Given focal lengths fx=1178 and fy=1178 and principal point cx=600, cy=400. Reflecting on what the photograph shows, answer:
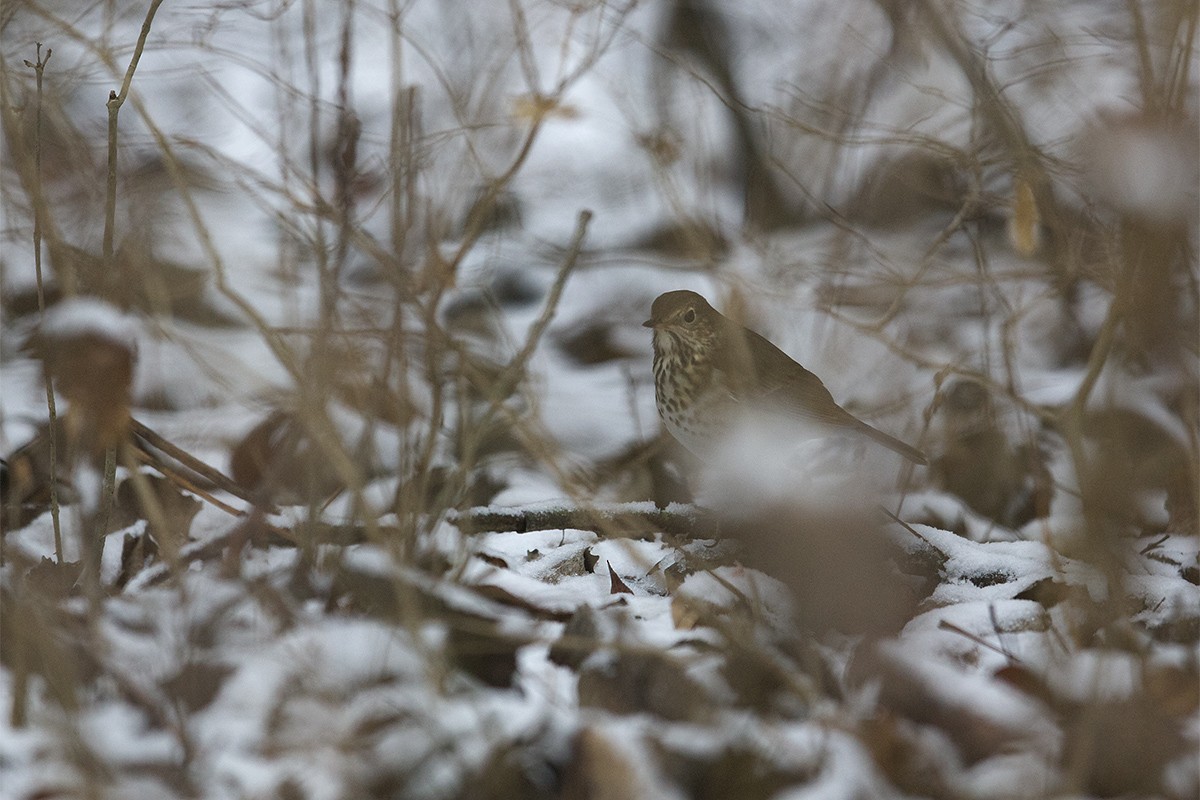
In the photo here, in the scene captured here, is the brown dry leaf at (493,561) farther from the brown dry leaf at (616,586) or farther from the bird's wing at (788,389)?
the bird's wing at (788,389)

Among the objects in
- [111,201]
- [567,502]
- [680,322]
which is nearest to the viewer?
[111,201]

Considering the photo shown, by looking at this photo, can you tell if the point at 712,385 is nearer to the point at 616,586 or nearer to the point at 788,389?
the point at 788,389

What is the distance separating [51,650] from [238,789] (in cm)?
27

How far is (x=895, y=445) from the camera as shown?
11.0 feet

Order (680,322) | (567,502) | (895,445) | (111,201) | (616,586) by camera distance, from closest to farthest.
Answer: (111,201), (616,586), (567,502), (895,445), (680,322)

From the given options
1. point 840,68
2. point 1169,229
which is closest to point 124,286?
point 1169,229

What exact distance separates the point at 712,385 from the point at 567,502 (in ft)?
3.15

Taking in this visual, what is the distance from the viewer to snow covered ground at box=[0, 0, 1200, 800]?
4.69 feet

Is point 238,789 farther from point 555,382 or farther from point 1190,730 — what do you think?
point 555,382

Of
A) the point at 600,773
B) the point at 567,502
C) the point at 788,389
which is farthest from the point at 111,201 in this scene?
the point at 788,389

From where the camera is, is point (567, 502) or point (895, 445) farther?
point (895, 445)

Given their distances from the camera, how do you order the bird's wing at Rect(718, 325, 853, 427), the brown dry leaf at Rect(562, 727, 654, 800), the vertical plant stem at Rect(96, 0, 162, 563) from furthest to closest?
the bird's wing at Rect(718, 325, 853, 427) < the vertical plant stem at Rect(96, 0, 162, 563) < the brown dry leaf at Rect(562, 727, 654, 800)

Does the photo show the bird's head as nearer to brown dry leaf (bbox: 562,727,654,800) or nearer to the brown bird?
the brown bird

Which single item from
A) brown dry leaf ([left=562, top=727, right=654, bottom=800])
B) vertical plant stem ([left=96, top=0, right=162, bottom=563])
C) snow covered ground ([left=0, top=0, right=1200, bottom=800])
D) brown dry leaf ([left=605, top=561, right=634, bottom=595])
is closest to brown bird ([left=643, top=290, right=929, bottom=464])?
snow covered ground ([left=0, top=0, right=1200, bottom=800])
